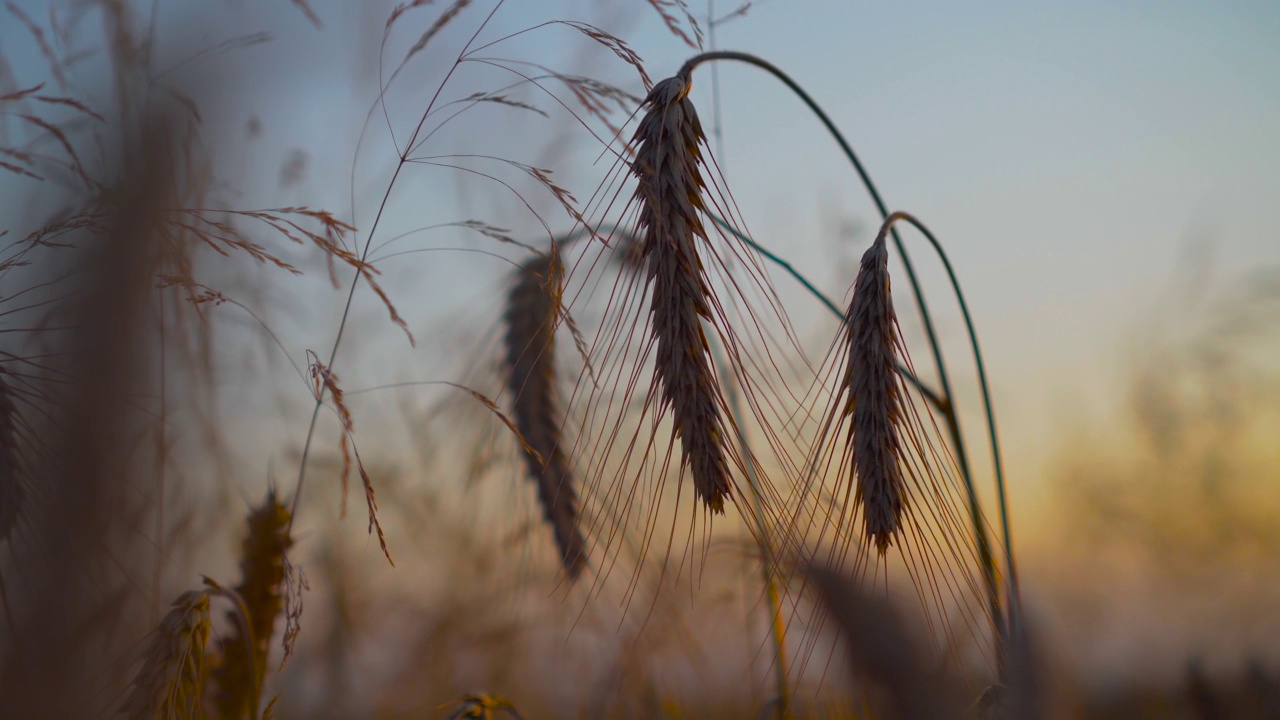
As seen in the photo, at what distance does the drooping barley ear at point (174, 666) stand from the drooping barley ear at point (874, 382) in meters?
0.63

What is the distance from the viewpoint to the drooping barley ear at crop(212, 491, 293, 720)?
90cm

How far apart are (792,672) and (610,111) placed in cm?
83

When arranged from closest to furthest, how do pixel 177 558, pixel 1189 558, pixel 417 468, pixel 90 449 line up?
1. pixel 90 449
2. pixel 177 558
3. pixel 417 468
4. pixel 1189 558

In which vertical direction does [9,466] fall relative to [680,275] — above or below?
below

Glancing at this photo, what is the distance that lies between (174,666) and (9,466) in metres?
0.27

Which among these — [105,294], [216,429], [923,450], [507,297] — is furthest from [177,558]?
[923,450]

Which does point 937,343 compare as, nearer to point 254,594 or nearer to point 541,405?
point 541,405

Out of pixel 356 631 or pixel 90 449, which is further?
pixel 356 631

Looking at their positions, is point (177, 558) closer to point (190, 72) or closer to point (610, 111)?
point (190, 72)

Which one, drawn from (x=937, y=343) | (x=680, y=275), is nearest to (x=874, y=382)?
(x=680, y=275)

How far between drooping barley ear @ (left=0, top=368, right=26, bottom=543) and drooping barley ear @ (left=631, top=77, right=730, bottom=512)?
633mm

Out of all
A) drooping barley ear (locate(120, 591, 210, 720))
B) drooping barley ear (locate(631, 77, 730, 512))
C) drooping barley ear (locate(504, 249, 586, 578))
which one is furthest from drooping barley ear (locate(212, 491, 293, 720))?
drooping barley ear (locate(631, 77, 730, 512))

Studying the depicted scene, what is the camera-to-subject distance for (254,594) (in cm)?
91

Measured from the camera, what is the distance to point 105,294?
30.4 inches
